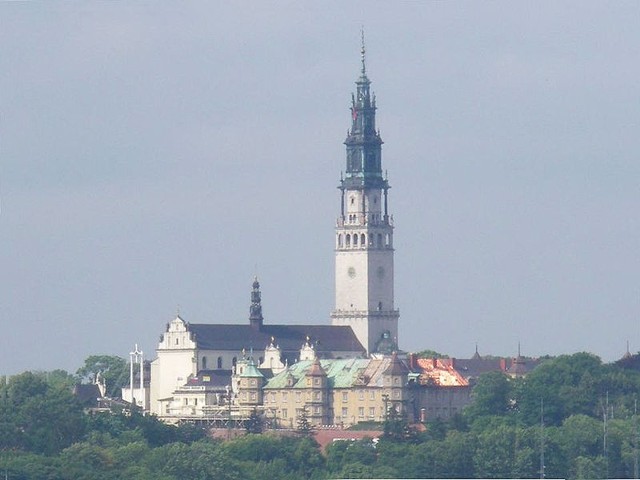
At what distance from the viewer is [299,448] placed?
14025 centimetres

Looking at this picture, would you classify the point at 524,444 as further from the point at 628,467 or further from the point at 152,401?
the point at 152,401

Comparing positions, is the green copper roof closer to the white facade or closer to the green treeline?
the white facade

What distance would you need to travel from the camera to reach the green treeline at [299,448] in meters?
125

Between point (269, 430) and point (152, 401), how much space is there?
31.8 metres

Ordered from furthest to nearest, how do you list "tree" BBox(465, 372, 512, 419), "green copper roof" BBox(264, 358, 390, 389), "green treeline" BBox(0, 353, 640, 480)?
"green copper roof" BBox(264, 358, 390, 389) < "tree" BBox(465, 372, 512, 419) < "green treeline" BBox(0, 353, 640, 480)

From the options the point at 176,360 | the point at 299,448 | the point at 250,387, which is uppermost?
the point at 176,360

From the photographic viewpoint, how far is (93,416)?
495 feet

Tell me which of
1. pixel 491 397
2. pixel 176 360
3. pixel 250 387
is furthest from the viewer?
pixel 176 360

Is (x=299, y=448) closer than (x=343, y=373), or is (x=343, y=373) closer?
(x=299, y=448)

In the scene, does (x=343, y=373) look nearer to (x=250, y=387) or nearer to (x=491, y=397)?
(x=250, y=387)

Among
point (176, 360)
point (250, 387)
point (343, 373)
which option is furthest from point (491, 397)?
point (176, 360)

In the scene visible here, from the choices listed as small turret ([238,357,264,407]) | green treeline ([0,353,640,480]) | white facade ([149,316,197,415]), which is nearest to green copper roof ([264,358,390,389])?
small turret ([238,357,264,407])

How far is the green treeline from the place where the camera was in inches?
4924

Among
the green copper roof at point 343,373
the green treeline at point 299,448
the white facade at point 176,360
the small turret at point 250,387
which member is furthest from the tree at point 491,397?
the white facade at point 176,360
